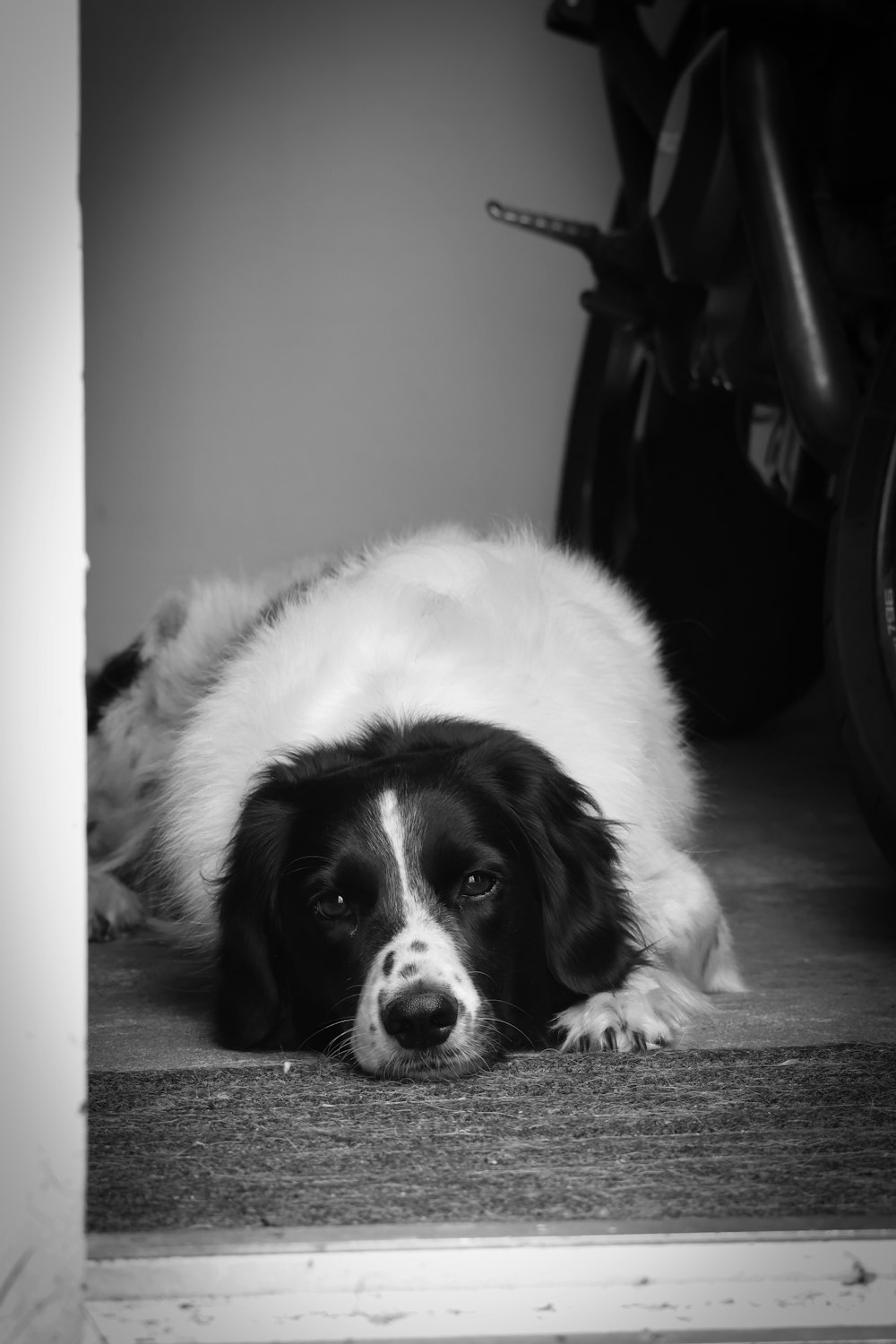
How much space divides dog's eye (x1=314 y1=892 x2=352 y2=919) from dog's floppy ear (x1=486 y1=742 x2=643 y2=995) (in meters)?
0.27

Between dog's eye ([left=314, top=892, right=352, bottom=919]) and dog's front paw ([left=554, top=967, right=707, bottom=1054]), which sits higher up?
dog's eye ([left=314, top=892, right=352, bottom=919])

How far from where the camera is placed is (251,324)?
5.01 m

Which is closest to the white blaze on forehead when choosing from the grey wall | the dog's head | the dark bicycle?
the dog's head

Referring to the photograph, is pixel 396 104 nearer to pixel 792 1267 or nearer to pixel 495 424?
pixel 495 424

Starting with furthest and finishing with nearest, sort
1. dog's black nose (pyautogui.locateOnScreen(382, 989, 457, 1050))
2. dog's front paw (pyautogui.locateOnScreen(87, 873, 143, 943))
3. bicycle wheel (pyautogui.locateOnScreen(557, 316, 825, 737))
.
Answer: bicycle wheel (pyautogui.locateOnScreen(557, 316, 825, 737))
dog's front paw (pyautogui.locateOnScreen(87, 873, 143, 943))
dog's black nose (pyautogui.locateOnScreen(382, 989, 457, 1050))

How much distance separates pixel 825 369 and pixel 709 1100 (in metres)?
1.26

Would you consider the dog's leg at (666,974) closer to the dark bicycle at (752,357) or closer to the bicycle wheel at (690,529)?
the dark bicycle at (752,357)

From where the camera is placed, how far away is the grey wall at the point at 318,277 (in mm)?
Result: 4879

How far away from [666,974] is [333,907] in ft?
1.70

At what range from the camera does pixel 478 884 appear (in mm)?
1960

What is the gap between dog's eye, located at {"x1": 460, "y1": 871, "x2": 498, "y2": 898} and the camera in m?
1.95

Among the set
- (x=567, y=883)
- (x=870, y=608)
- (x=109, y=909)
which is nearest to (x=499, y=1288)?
(x=567, y=883)

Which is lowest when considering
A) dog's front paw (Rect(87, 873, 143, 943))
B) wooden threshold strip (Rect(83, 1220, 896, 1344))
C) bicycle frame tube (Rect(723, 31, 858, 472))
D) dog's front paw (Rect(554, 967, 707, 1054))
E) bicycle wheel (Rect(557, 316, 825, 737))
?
dog's front paw (Rect(87, 873, 143, 943))

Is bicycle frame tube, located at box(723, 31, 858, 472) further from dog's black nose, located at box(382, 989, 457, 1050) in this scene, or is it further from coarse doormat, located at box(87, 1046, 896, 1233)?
dog's black nose, located at box(382, 989, 457, 1050)
